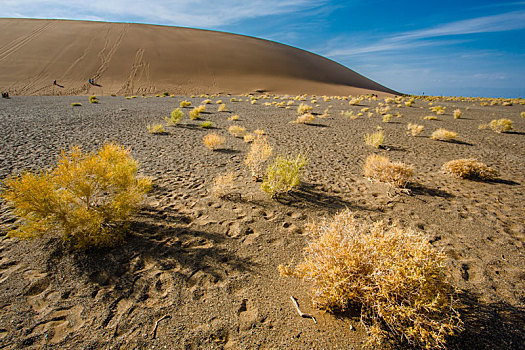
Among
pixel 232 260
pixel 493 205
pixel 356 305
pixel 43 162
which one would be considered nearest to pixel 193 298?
pixel 232 260

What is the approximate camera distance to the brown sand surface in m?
2.01

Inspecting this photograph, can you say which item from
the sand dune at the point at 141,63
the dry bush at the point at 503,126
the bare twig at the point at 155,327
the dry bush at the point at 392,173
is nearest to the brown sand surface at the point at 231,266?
the bare twig at the point at 155,327

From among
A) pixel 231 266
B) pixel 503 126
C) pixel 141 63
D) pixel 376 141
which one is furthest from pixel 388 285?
pixel 141 63

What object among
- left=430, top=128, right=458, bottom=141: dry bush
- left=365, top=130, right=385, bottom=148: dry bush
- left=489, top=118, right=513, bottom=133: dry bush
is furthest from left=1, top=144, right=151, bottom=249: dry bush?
left=489, top=118, right=513, bottom=133: dry bush

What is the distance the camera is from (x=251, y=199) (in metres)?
4.38

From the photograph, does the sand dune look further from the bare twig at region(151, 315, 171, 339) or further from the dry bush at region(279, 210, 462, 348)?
the dry bush at region(279, 210, 462, 348)

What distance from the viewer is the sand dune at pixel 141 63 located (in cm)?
3516

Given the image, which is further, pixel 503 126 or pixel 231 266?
pixel 503 126

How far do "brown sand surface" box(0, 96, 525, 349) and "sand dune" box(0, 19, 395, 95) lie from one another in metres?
35.3

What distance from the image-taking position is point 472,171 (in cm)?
548

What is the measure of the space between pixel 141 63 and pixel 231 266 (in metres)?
51.7

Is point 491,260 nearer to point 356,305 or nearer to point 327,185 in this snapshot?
point 356,305

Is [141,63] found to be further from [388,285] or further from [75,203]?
[388,285]

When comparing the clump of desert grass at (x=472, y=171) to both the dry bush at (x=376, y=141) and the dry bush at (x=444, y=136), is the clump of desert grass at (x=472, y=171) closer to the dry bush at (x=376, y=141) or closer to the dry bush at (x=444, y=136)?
the dry bush at (x=376, y=141)
